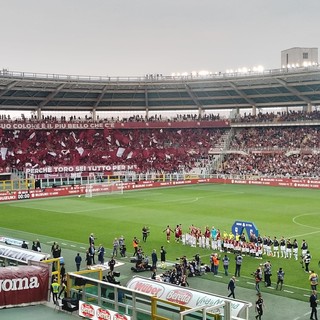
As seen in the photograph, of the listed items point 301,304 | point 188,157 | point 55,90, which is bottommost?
point 301,304

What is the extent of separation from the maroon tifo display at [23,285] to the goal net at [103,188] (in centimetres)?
3878

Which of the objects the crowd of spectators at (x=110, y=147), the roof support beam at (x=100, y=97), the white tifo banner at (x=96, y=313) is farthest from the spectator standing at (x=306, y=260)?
the roof support beam at (x=100, y=97)

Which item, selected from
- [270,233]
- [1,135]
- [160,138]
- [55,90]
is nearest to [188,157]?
[160,138]

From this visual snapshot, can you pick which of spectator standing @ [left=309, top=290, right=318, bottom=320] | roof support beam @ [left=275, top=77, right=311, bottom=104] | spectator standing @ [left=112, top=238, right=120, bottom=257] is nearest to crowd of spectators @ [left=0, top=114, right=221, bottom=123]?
roof support beam @ [left=275, top=77, right=311, bottom=104]

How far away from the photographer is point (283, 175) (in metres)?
72.8

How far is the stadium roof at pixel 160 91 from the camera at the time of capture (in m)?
71.3

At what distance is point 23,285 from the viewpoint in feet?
66.8

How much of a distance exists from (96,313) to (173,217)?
24.6 metres

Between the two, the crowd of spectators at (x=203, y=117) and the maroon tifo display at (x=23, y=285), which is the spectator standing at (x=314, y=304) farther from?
the crowd of spectators at (x=203, y=117)

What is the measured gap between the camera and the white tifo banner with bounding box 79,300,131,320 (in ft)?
57.4

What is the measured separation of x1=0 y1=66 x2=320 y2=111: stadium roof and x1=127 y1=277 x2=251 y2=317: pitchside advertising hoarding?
54.3 meters

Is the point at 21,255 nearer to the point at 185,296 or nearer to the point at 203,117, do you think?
the point at 185,296

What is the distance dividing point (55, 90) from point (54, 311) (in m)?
58.7

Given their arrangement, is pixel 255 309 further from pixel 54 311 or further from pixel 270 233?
pixel 270 233
